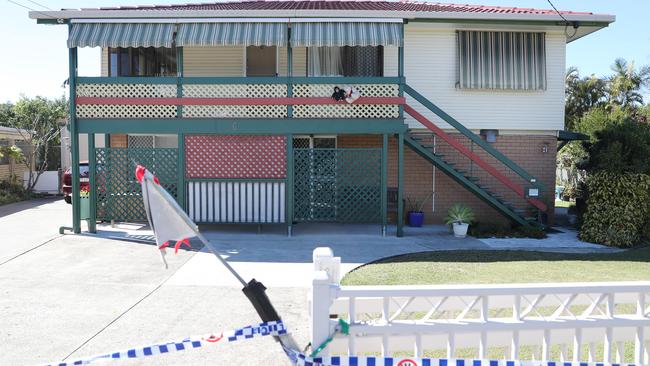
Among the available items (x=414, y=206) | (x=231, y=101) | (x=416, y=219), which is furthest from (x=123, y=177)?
(x=414, y=206)

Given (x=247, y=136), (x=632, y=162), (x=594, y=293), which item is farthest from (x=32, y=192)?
(x=594, y=293)

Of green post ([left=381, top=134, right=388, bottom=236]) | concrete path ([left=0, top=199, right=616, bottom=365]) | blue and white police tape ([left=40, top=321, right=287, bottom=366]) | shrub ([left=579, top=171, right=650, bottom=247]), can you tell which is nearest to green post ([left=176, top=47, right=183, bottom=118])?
concrete path ([left=0, top=199, right=616, bottom=365])

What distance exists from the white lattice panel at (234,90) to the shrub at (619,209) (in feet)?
22.8

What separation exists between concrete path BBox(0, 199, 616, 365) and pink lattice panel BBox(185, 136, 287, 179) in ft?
4.34

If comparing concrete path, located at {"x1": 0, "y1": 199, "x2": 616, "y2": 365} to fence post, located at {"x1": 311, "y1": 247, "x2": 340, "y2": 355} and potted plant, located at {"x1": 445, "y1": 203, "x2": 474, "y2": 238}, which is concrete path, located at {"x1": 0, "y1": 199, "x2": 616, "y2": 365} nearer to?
potted plant, located at {"x1": 445, "y1": 203, "x2": 474, "y2": 238}

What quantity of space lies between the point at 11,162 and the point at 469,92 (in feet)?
52.2

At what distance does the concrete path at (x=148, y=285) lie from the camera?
5094 mm

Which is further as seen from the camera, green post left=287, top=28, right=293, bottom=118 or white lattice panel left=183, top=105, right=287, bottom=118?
white lattice panel left=183, top=105, right=287, bottom=118

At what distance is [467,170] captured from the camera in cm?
1328

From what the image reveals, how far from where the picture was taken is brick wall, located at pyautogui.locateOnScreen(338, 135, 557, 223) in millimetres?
13320

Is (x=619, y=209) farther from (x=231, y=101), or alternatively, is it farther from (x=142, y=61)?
(x=142, y=61)

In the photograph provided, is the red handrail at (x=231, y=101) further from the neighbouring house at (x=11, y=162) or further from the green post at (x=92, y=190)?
the neighbouring house at (x=11, y=162)

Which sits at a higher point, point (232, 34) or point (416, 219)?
point (232, 34)

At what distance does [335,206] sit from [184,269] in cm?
414
